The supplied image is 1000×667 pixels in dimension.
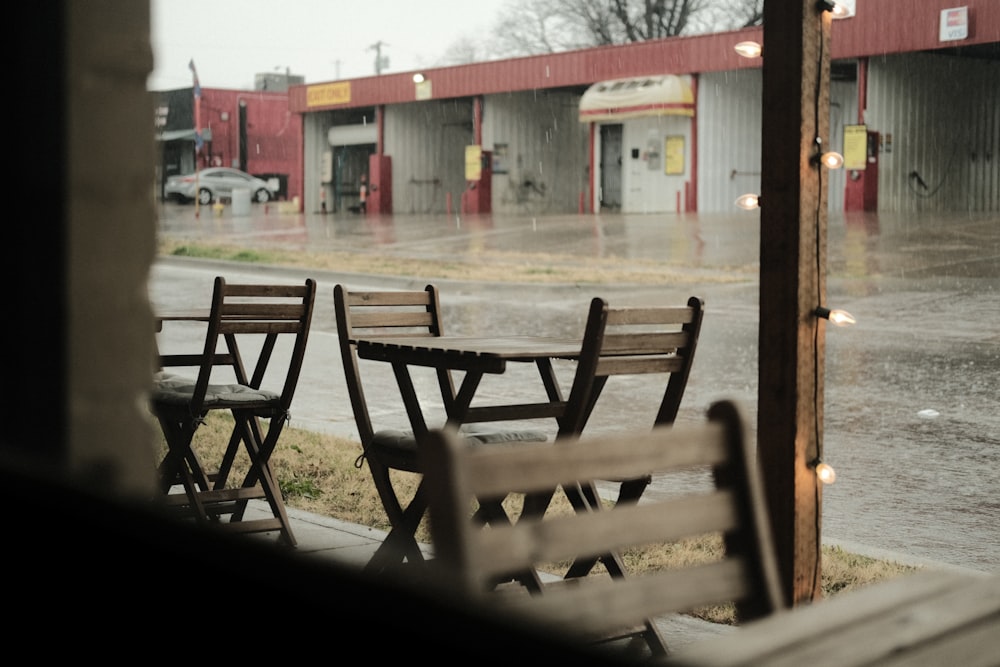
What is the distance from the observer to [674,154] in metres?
31.8

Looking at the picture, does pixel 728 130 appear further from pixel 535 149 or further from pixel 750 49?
pixel 750 49

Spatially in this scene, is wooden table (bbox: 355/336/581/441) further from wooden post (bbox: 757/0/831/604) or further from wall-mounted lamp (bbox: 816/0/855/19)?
wall-mounted lamp (bbox: 816/0/855/19)

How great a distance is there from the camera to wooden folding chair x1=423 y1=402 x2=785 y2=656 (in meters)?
1.54

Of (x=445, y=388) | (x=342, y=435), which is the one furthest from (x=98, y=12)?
(x=342, y=435)

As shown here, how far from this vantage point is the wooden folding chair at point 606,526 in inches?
60.5

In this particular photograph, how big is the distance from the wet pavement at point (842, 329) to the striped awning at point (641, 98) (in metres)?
2.84

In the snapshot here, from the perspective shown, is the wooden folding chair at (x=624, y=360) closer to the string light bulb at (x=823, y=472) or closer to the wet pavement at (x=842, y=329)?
the string light bulb at (x=823, y=472)

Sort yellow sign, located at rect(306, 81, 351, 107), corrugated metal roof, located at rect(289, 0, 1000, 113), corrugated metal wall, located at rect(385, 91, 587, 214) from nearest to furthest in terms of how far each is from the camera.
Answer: corrugated metal roof, located at rect(289, 0, 1000, 113)
corrugated metal wall, located at rect(385, 91, 587, 214)
yellow sign, located at rect(306, 81, 351, 107)

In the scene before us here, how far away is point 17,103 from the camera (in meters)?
2.22

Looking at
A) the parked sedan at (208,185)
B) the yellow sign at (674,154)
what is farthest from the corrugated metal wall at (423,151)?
the yellow sign at (674,154)

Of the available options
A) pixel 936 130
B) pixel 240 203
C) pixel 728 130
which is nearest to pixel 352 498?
pixel 936 130

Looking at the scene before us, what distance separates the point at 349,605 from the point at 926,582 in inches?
40.0

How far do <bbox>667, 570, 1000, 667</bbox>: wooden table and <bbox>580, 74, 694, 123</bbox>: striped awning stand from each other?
29006 millimetres

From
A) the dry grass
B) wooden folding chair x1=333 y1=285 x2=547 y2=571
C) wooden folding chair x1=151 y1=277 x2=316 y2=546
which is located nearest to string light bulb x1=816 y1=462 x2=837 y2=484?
the dry grass
